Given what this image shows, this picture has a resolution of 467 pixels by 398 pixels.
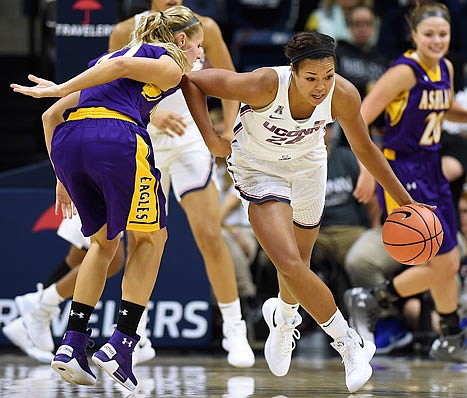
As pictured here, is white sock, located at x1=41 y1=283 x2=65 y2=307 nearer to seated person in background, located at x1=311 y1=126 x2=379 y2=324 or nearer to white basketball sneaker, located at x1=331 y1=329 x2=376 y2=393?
white basketball sneaker, located at x1=331 y1=329 x2=376 y2=393

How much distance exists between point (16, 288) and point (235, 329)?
1698 mm

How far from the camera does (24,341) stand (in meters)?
6.12

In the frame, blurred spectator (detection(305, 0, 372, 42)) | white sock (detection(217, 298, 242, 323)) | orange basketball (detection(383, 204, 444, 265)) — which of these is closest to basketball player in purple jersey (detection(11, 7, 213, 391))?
orange basketball (detection(383, 204, 444, 265))

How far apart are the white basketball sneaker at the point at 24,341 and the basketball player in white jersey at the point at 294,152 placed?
1.60 meters

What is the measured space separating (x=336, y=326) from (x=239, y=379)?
0.79 meters

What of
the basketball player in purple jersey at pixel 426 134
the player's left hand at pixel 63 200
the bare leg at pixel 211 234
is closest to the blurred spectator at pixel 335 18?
the basketball player in purple jersey at pixel 426 134

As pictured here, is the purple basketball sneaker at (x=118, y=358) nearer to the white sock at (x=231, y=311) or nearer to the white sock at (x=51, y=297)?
the white sock at (x=231, y=311)

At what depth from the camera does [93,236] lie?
15.3 feet

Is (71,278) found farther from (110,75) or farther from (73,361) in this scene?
(110,75)

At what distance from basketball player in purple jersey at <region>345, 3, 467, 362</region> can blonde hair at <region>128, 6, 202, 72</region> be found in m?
1.56

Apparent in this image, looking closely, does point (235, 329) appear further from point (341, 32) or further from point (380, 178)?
point (341, 32)

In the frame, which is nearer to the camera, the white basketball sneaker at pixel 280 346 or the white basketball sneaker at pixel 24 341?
the white basketball sneaker at pixel 280 346

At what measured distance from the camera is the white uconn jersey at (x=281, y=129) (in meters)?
4.79

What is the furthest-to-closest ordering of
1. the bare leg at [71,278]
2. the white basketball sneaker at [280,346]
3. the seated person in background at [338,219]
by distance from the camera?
the seated person in background at [338,219], the bare leg at [71,278], the white basketball sneaker at [280,346]
